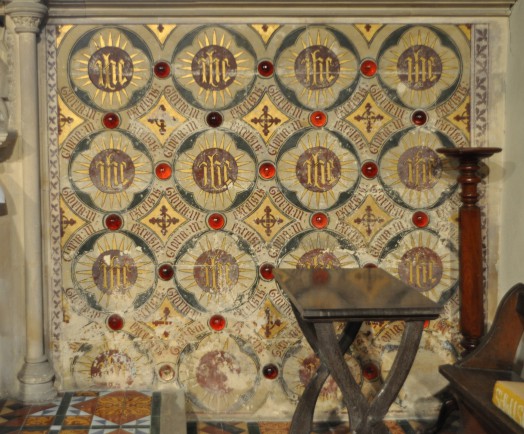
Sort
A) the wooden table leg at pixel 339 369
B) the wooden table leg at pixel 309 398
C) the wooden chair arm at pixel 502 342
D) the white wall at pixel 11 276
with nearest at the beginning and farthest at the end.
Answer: the wooden table leg at pixel 339 369 < the wooden table leg at pixel 309 398 < the wooden chair arm at pixel 502 342 < the white wall at pixel 11 276

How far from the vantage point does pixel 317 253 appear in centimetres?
455

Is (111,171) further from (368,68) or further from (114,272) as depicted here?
(368,68)

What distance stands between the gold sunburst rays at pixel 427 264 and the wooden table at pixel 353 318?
25.2 inches

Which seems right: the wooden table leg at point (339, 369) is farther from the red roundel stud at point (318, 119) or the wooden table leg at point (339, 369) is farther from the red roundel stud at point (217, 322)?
the red roundel stud at point (318, 119)

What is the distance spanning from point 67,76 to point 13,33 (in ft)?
1.24

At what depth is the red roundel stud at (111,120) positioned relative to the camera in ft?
14.5

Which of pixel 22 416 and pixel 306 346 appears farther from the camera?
pixel 306 346

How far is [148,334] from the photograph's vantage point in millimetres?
4516

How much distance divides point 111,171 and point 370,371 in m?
1.95

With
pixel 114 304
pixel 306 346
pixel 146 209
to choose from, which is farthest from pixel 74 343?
pixel 306 346

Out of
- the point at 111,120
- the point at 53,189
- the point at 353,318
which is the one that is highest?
the point at 111,120

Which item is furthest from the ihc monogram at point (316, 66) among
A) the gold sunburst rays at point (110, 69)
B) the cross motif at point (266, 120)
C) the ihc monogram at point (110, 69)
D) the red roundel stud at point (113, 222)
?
the red roundel stud at point (113, 222)

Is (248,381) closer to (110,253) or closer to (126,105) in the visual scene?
(110,253)

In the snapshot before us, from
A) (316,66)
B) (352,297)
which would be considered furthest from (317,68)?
(352,297)
